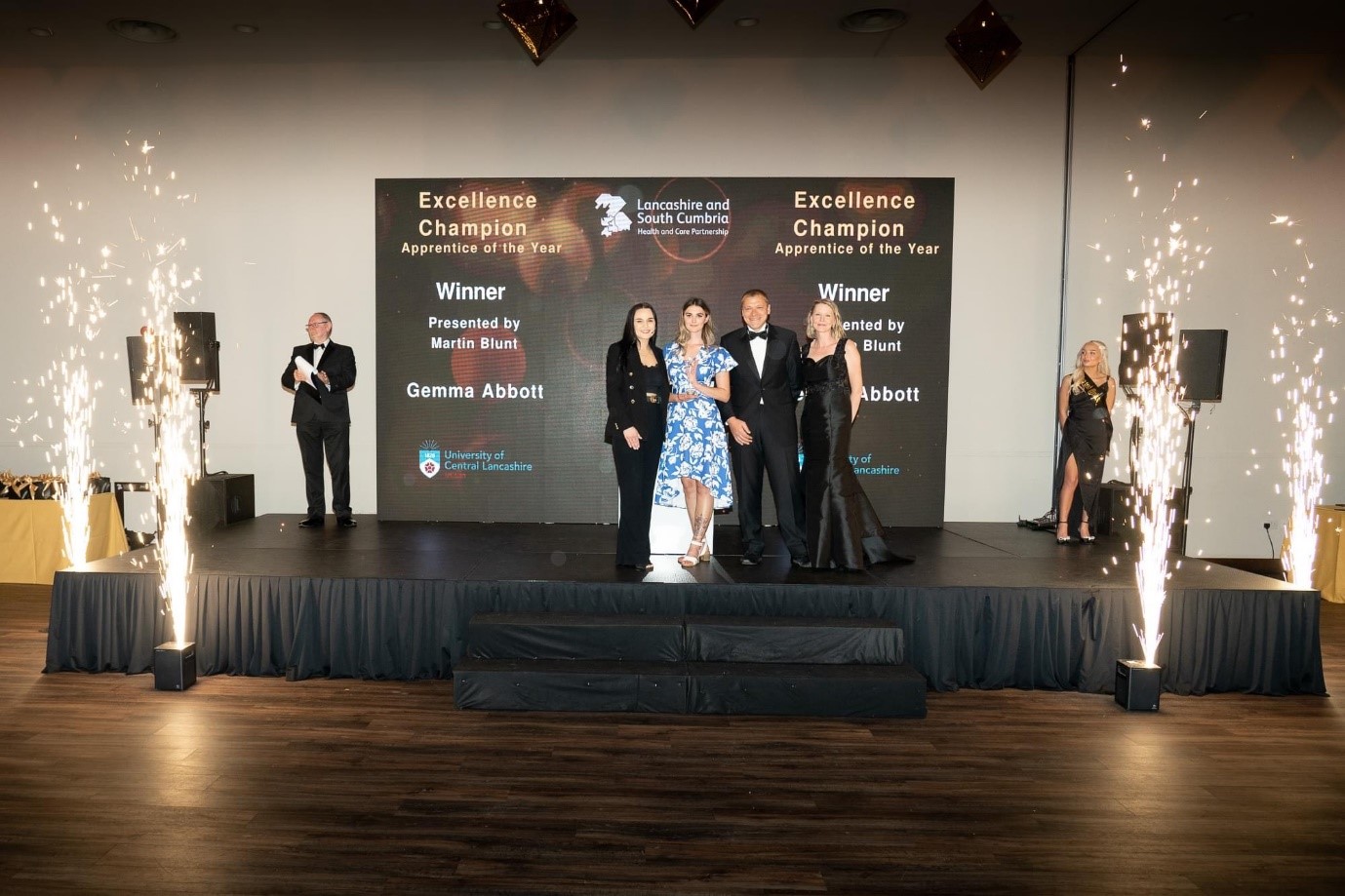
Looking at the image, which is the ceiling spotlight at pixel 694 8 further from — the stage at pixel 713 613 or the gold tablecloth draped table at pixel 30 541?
the gold tablecloth draped table at pixel 30 541

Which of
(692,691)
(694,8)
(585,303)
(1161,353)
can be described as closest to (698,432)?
(692,691)

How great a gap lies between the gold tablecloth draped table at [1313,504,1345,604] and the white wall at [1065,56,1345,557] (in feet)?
2.79

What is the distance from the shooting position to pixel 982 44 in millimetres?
5742

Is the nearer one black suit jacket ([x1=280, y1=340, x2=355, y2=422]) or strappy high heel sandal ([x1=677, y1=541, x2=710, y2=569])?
strappy high heel sandal ([x1=677, y1=541, x2=710, y2=569])

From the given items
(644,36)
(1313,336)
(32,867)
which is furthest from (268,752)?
(1313,336)

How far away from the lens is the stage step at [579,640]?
3955mm

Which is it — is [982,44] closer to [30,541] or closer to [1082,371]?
[1082,371]

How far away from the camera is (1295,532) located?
6.21m

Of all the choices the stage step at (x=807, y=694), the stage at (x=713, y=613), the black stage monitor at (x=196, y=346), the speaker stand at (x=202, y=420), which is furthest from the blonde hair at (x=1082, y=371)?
the speaker stand at (x=202, y=420)

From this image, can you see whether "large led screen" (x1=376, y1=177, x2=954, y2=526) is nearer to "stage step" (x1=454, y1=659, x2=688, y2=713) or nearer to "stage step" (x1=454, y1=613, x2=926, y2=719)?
"stage step" (x1=454, y1=613, x2=926, y2=719)

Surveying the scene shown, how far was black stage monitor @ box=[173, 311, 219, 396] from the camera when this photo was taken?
20.5 ft

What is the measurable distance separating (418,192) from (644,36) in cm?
206

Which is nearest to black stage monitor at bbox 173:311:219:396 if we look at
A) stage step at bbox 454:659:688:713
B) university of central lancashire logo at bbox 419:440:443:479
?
university of central lancashire logo at bbox 419:440:443:479

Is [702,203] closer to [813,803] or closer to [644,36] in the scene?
[644,36]
